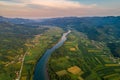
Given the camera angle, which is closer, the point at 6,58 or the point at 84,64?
the point at 84,64

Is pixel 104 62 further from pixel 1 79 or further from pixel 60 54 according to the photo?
pixel 1 79

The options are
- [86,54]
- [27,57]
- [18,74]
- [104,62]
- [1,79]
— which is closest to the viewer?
[1,79]

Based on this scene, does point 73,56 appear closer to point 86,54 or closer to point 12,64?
point 86,54

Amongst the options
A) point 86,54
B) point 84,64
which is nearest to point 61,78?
point 84,64

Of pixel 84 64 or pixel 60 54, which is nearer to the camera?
pixel 84 64

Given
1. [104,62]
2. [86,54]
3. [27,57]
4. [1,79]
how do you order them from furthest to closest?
[86,54] → [27,57] → [104,62] → [1,79]

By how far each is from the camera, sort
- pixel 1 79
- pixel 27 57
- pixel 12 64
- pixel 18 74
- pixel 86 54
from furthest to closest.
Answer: pixel 86 54 < pixel 27 57 < pixel 12 64 < pixel 18 74 < pixel 1 79

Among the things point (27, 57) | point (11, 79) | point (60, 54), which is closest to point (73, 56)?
point (60, 54)

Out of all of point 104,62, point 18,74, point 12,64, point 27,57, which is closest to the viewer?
point 18,74
